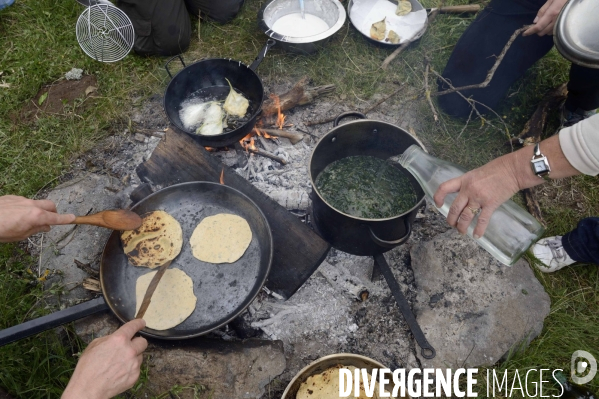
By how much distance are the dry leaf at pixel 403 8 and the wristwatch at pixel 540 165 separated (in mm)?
3233

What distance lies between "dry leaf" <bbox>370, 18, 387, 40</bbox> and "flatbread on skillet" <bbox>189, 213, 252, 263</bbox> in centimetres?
286

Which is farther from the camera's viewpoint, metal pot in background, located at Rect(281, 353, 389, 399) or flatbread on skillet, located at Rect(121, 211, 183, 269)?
flatbread on skillet, located at Rect(121, 211, 183, 269)

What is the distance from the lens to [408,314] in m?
2.56

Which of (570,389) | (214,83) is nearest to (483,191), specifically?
(570,389)

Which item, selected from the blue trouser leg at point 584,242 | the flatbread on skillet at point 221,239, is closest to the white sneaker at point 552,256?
the blue trouser leg at point 584,242

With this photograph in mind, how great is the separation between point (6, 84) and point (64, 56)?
2.20ft

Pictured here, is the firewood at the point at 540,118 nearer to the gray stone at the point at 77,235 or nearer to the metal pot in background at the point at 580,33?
the metal pot in background at the point at 580,33

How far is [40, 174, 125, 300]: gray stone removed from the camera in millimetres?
2818

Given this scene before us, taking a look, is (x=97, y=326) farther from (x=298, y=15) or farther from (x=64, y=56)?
(x=298, y=15)

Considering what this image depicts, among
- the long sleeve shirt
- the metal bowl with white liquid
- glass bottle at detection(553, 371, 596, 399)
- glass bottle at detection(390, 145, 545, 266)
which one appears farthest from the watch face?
the metal bowl with white liquid

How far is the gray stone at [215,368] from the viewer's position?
2332 mm

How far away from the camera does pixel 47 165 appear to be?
349 cm

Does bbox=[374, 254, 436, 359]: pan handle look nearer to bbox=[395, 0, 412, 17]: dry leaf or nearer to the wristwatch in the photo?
the wristwatch

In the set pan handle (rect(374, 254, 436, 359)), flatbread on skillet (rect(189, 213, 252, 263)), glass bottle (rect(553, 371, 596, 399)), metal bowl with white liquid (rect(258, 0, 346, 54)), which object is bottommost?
glass bottle (rect(553, 371, 596, 399))
